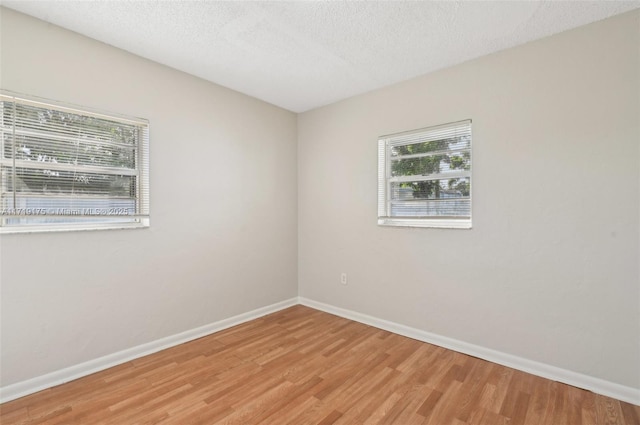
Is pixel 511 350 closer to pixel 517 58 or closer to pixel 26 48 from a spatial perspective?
pixel 517 58

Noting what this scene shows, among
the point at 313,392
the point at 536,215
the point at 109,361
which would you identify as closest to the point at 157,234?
the point at 109,361

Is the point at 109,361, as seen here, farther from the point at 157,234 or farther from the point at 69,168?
the point at 69,168

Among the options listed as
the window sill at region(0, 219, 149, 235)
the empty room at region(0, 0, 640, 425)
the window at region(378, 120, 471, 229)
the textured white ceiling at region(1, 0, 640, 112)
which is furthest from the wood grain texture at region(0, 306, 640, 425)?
the textured white ceiling at region(1, 0, 640, 112)

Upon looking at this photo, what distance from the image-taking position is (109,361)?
2475 mm

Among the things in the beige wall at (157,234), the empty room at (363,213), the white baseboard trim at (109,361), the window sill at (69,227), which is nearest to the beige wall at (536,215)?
the empty room at (363,213)

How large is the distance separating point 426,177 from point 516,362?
178 cm

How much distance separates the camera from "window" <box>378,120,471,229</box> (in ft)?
9.34

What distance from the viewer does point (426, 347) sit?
9.43 feet

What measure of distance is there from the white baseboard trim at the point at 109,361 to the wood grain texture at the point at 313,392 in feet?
0.20

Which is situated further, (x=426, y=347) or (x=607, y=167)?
(x=426, y=347)

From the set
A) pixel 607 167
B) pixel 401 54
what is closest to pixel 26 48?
pixel 401 54

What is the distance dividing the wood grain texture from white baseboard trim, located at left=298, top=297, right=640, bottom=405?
2.5 inches

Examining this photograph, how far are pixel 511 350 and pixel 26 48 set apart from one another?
4.36 m

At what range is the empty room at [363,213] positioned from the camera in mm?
2062
